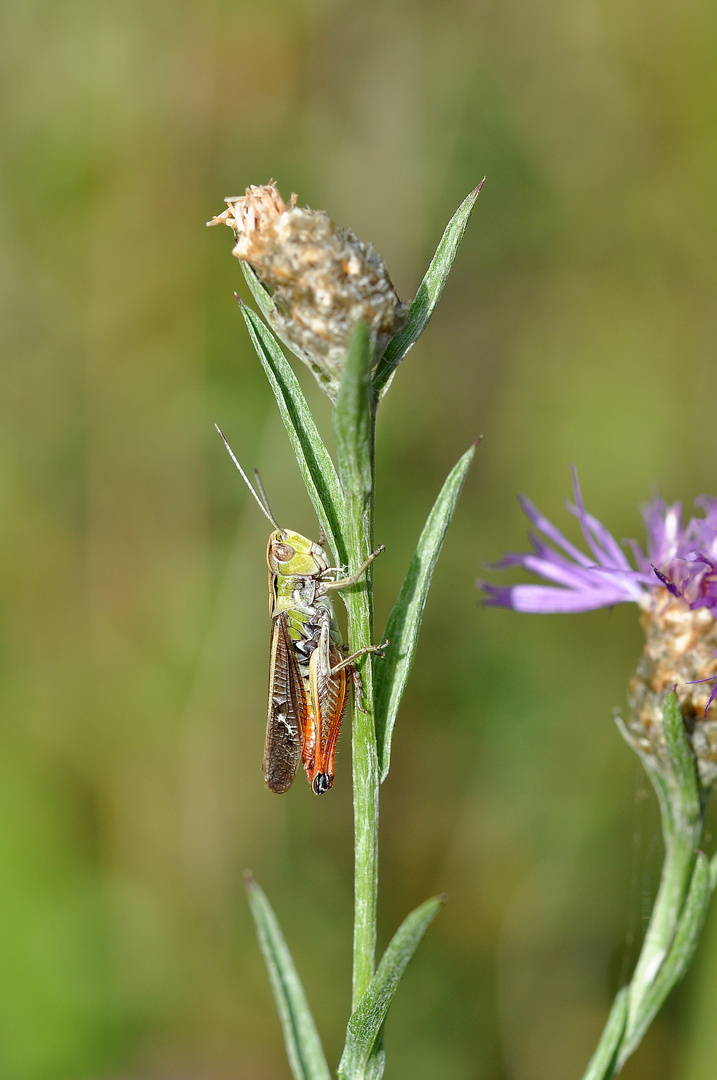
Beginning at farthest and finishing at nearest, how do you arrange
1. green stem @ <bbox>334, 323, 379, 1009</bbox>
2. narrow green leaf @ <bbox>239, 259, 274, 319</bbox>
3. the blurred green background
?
the blurred green background → narrow green leaf @ <bbox>239, 259, 274, 319</bbox> → green stem @ <bbox>334, 323, 379, 1009</bbox>

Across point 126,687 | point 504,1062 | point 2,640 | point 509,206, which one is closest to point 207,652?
point 126,687

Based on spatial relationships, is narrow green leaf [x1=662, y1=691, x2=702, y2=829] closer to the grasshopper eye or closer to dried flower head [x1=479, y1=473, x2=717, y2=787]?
dried flower head [x1=479, y1=473, x2=717, y2=787]

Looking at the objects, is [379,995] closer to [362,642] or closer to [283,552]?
[362,642]

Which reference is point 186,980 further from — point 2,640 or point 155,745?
point 2,640

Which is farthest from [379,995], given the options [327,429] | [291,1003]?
[327,429]

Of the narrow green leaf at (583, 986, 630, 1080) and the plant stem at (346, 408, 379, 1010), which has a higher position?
the plant stem at (346, 408, 379, 1010)

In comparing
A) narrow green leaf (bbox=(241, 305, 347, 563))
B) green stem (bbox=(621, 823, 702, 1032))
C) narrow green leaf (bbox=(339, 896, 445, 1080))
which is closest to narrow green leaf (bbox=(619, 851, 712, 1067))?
green stem (bbox=(621, 823, 702, 1032))

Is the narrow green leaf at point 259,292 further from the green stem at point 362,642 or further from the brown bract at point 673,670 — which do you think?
the brown bract at point 673,670
